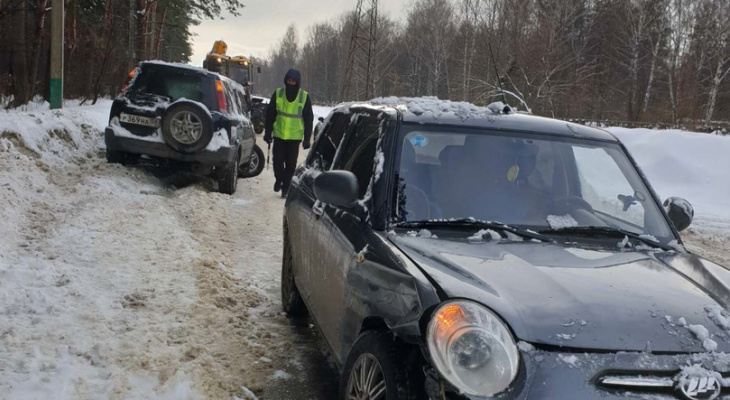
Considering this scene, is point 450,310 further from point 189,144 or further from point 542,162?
point 189,144

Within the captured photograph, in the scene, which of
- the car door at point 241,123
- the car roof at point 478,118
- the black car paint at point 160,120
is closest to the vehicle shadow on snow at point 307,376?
the car roof at point 478,118

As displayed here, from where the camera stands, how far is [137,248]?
5805 millimetres

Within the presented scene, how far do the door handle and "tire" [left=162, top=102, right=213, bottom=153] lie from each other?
516 centimetres

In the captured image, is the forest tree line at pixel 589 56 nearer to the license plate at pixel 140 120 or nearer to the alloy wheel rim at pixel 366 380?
the license plate at pixel 140 120

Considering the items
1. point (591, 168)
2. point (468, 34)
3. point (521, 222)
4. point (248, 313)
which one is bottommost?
point (248, 313)

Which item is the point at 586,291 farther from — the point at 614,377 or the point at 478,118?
the point at 478,118

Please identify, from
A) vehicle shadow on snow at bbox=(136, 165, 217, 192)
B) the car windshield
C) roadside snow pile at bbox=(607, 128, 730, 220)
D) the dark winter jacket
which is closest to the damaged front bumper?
the car windshield

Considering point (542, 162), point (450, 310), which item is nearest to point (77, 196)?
point (542, 162)

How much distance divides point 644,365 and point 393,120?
184 cm

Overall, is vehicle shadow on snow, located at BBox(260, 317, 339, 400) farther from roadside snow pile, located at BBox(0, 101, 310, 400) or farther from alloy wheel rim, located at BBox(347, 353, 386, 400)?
alloy wheel rim, located at BBox(347, 353, 386, 400)

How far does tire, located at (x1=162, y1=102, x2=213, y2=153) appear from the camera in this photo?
8.51m

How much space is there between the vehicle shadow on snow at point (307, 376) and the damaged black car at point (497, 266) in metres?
0.40

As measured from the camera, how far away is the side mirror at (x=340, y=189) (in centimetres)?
306

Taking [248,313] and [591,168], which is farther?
[248,313]
